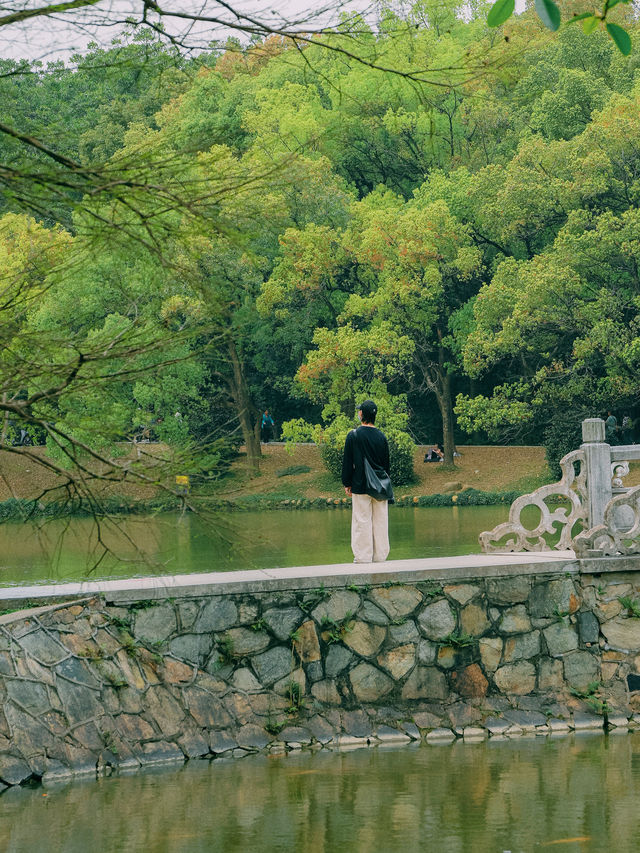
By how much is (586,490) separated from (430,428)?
99.0 ft

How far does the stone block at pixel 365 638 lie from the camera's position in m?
8.74

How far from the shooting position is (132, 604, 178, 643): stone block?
8203mm

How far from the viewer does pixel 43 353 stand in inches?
193

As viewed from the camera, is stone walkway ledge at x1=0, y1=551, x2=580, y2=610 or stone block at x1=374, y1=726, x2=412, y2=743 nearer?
stone walkway ledge at x1=0, y1=551, x2=580, y2=610

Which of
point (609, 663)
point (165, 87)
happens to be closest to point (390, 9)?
point (165, 87)

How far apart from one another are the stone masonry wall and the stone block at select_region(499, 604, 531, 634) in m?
0.01

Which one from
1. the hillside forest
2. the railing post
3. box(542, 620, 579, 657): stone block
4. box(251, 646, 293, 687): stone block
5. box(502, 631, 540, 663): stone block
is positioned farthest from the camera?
the hillside forest

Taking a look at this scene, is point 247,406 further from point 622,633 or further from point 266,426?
point 622,633

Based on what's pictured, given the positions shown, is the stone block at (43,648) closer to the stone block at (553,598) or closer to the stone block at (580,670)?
the stone block at (553,598)

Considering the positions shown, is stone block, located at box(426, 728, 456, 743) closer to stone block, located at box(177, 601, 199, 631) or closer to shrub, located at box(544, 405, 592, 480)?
stone block, located at box(177, 601, 199, 631)

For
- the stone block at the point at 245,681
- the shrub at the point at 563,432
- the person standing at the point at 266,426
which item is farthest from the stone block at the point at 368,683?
the person standing at the point at 266,426

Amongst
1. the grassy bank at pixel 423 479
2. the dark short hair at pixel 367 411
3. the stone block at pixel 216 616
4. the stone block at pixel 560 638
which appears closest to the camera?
the stone block at pixel 216 616

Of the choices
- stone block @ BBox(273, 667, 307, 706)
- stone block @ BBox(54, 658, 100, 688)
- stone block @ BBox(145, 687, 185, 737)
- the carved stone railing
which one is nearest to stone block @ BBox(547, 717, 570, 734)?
the carved stone railing

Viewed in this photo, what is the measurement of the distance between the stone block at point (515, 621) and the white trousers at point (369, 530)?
119cm
